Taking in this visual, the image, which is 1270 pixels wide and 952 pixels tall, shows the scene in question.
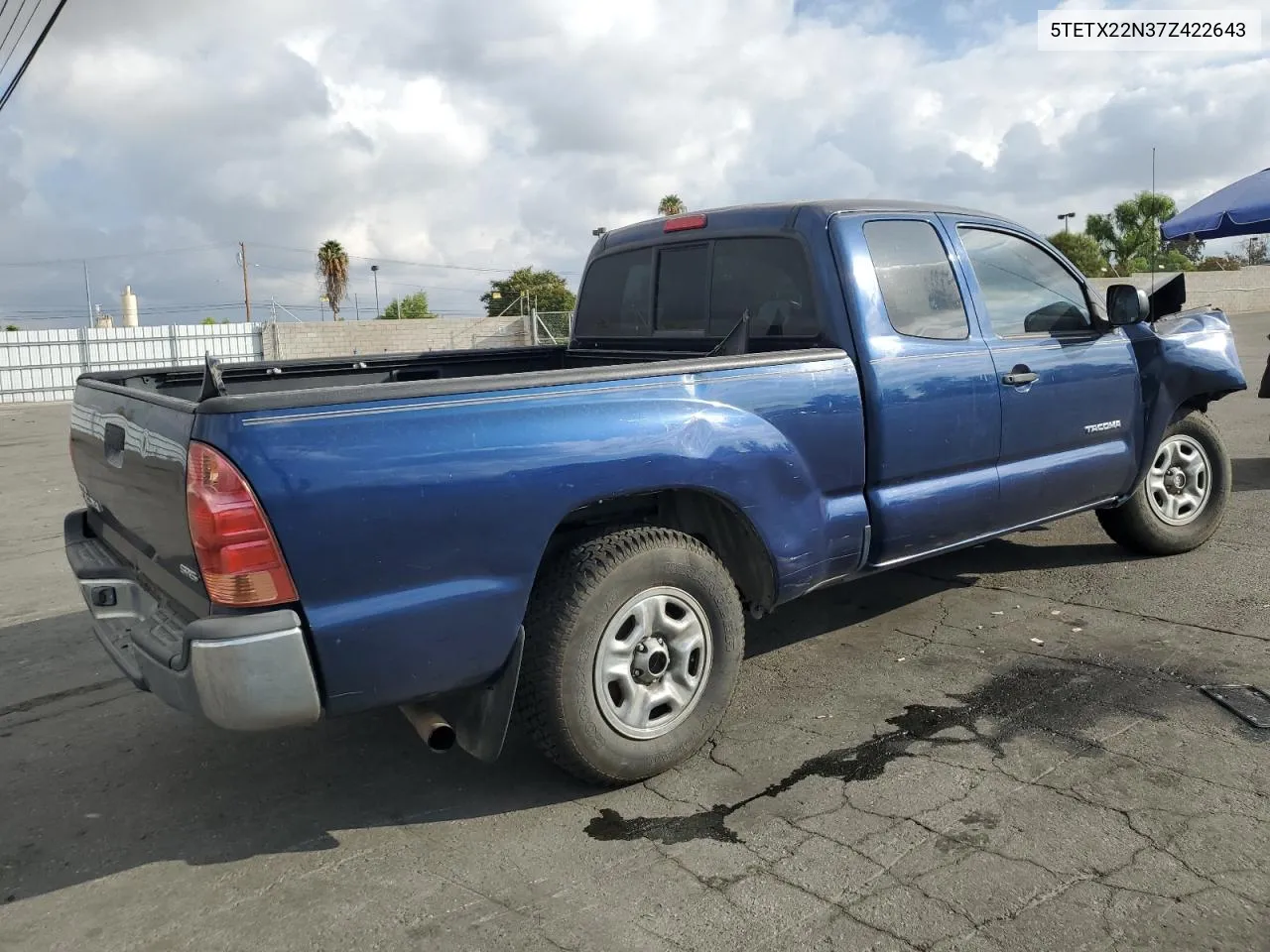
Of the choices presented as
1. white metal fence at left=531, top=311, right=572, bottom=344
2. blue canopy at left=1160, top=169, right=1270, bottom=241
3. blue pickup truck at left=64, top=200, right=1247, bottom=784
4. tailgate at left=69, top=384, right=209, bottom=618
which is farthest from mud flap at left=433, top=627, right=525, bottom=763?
white metal fence at left=531, top=311, right=572, bottom=344

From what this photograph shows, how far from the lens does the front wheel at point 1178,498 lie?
5660 mm

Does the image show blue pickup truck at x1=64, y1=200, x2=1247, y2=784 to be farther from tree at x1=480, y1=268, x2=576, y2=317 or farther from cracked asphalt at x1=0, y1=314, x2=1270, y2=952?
tree at x1=480, y1=268, x2=576, y2=317

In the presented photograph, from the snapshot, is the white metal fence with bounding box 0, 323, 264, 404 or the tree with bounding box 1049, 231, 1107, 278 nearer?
the white metal fence with bounding box 0, 323, 264, 404

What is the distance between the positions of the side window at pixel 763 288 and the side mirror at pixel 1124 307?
1.93 metres

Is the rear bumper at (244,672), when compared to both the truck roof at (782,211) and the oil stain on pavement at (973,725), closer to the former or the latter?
the oil stain on pavement at (973,725)

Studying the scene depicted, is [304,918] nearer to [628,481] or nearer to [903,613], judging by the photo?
[628,481]

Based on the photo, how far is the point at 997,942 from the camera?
2.53 meters

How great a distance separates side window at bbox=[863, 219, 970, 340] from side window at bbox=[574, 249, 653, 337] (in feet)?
3.81

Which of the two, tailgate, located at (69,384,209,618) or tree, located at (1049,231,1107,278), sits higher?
tree, located at (1049,231,1107,278)

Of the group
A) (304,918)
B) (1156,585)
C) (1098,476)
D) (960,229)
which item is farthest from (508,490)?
(1156,585)

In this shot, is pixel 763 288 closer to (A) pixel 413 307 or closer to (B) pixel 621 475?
(B) pixel 621 475

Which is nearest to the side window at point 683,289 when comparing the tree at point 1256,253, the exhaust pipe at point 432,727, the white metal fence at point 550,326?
the exhaust pipe at point 432,727

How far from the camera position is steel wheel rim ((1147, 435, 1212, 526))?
5.68 metres

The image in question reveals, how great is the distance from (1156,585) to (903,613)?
1.39 m
